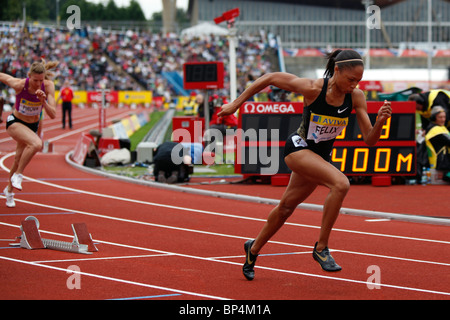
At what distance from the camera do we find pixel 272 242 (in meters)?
8.61

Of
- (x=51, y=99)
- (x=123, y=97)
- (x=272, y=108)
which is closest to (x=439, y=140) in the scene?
(x=272, y=108)

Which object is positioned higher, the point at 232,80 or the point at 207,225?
the point at 232,80

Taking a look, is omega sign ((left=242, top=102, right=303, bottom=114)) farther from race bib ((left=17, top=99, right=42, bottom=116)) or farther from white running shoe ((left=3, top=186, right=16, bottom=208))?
white running shoe ((left=3, top=186, right=16, bottom=208))

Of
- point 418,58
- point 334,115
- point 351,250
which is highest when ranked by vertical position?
point 418,58

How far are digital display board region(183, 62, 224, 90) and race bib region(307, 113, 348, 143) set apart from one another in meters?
12.2

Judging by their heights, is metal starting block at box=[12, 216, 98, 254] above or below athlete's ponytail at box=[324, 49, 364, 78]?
below

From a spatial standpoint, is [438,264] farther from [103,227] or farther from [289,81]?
[103,227]

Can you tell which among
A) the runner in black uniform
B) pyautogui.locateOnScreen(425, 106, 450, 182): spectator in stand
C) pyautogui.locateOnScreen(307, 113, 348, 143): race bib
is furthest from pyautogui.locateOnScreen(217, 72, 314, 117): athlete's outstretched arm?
pyautogui.locateOnScreen(425, 106, 450, 182): spectator in stand

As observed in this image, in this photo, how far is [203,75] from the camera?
1858 centimetres

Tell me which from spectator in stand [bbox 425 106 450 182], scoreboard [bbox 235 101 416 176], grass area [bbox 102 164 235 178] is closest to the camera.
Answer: scoreboard [bbox 235 101 416 176]

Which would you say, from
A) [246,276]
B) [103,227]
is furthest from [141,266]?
[103,227]

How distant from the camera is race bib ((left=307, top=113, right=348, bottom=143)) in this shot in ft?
20.4

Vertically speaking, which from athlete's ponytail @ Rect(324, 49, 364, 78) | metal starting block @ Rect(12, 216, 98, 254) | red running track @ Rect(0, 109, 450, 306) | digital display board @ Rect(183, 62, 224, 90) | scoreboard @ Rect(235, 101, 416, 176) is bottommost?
red running track @ Rect(0, 109, 450, 306)
